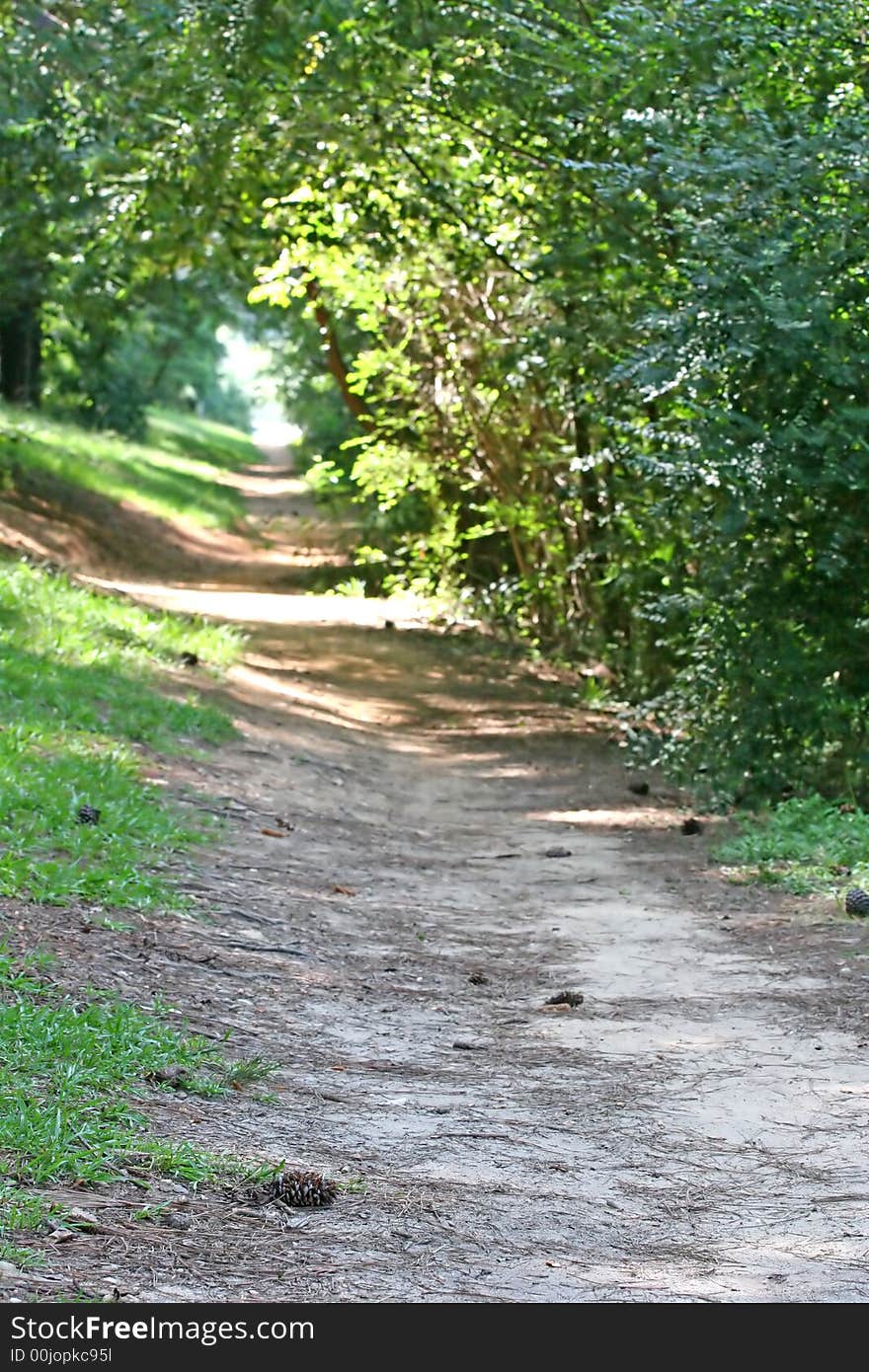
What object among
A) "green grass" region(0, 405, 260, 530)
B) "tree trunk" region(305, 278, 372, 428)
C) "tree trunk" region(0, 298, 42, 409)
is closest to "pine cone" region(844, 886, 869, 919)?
"tree trunk" region(305, 278, 372, 428)

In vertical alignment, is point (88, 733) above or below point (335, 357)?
below

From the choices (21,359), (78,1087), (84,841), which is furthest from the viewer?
(21,359)

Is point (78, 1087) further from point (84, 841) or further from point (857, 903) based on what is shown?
point (857, 903)

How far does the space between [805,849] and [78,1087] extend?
15.4 ft

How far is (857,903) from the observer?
7051 millimetres

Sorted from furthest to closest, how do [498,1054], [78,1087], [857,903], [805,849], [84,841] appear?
[805,849], [857,903], [84,841], [498,1054], [78,1087]

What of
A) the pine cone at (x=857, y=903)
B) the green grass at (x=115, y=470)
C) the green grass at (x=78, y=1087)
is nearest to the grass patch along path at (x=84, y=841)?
the green grass at (x=78, y=1087)

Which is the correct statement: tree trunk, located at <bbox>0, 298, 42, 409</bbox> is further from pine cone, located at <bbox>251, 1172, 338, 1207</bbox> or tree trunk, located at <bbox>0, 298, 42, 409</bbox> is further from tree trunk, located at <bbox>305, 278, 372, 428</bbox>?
pine cone, located at <bbox>251, 1172, 338, 1207</bbox>

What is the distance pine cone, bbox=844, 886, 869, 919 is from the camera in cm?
703

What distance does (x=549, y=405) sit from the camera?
13602mm

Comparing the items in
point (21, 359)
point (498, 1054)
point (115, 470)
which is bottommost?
point (498, 1054)

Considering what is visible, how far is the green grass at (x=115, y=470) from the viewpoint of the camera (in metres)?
22.3

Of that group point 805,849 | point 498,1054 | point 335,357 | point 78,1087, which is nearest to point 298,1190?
point 78,1087

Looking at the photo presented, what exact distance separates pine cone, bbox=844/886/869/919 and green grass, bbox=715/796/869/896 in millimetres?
276
